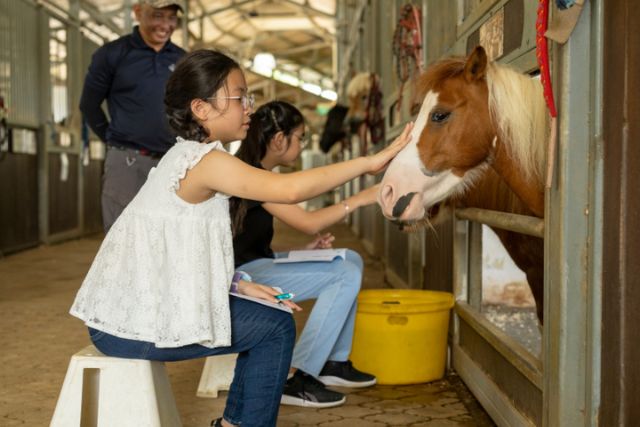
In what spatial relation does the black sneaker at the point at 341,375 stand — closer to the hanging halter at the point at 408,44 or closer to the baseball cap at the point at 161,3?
the baseball cap at the point at 161,3

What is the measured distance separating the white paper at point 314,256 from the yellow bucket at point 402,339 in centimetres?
28

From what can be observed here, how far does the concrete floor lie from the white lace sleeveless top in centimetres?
75

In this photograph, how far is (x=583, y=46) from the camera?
1597 mm

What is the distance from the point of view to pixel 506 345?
2238 mm

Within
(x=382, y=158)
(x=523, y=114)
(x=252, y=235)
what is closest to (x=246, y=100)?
(x=382, y=158)

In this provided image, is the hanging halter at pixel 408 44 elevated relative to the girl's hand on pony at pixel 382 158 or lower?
elevated

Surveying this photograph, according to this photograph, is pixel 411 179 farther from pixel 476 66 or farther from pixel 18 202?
pixel 18 202

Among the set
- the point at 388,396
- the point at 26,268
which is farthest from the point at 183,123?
the point at 26,268

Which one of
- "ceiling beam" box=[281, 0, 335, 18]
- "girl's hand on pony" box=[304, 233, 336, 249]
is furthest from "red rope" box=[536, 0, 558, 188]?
"ceiling beam" box=[281, 0, 335, 18]

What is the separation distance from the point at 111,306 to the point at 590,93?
1.18 m

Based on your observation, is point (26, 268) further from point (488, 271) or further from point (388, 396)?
point (388, 396)

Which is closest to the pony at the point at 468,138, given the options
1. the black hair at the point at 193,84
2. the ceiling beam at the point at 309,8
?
the black hair at the point at 193,84

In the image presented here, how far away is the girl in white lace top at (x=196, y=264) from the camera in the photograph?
185 centimetres

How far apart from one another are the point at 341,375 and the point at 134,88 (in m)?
1.50
